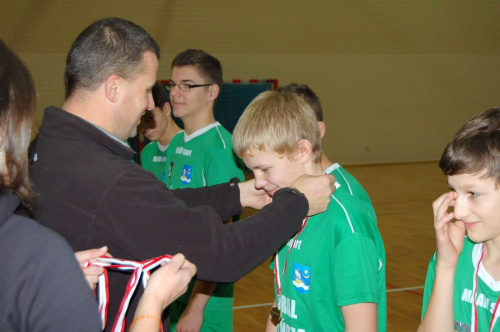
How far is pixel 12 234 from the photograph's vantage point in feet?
3.94

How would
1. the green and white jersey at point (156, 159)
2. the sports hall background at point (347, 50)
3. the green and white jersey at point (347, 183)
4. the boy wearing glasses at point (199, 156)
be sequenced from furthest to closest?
the sports hall background at point (347, 50) < the green and white jersey at point (156, 159) < the boy wearing glasses at point (199, 156) < the green and white jersey at point (347, 183)

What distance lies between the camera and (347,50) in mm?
13344

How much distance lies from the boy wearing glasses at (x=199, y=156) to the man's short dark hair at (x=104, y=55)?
5.36ft

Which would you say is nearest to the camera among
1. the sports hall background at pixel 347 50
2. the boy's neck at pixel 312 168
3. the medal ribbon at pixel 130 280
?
A: the medal ribbon at pixel 130 280

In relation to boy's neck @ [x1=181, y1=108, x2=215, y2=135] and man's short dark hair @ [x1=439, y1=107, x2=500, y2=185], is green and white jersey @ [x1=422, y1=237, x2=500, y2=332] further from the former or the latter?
boy's neck @ [x1=181, y1=108, x2=215, y2=135]

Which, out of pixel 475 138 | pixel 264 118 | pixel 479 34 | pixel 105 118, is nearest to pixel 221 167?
pixel 264 118

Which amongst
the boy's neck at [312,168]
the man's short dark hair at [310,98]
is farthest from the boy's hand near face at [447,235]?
the man's short dark hair at [310,98]

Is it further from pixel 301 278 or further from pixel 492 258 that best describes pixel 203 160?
pixel 492 258

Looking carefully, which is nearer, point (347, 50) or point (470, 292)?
point (470, 292)

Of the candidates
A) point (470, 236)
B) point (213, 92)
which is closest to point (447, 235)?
point (470, 236)

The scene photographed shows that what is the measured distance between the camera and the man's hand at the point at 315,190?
2.17 metres

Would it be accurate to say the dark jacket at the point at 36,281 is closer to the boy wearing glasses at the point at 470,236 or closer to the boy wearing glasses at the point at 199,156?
the boy wearing glasses at the point at 470,236

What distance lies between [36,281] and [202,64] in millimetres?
3320

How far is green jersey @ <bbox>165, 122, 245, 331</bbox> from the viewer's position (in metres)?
3.71
